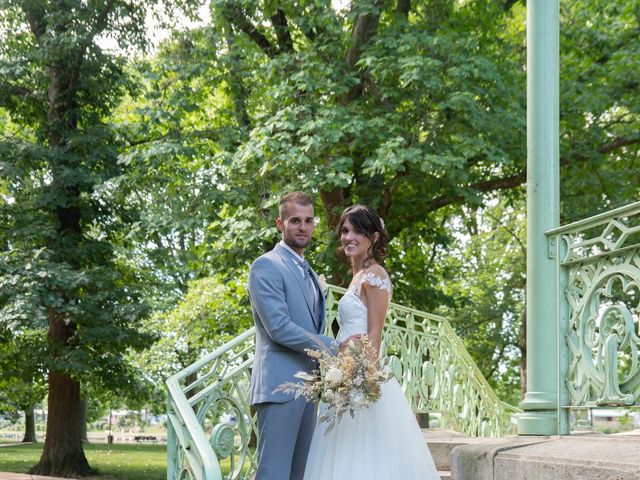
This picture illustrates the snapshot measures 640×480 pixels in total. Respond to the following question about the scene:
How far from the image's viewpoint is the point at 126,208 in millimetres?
19219

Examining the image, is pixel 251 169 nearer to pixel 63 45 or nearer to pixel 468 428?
pixel 63 45

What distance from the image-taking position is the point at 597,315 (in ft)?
14.6

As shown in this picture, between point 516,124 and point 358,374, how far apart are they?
10.2 metres

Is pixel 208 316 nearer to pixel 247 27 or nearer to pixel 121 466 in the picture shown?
pixel 247 27

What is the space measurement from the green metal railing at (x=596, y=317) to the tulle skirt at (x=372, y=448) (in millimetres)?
807

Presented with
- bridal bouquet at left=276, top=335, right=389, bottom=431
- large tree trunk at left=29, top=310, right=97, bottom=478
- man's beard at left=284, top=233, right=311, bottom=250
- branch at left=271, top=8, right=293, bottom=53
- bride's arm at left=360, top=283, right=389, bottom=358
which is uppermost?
branch at left=271, top=8, right=293, bottom=53

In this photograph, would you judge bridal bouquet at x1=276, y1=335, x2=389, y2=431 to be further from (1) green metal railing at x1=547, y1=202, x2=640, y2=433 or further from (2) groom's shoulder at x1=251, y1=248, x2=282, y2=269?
(1) green metal railing at x1=547, y1=202, x2=640, y2=433

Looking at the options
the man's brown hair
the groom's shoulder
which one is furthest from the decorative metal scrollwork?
the groom's shoulder

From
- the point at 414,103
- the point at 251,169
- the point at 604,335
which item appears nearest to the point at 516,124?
the point at 414,103

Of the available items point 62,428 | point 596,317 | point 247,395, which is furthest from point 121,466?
point 596,317

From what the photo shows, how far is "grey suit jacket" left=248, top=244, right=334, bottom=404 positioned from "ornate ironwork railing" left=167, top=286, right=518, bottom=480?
1.77 ft

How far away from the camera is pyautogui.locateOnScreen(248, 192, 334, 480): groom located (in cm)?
454

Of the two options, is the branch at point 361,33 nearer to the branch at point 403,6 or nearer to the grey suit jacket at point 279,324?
the branch at point 403,6

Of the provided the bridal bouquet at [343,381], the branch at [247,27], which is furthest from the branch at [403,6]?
the bridal bouquet at [343,381]
